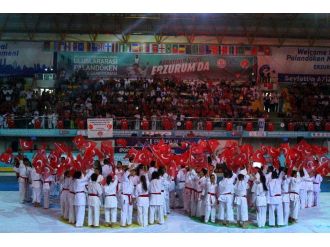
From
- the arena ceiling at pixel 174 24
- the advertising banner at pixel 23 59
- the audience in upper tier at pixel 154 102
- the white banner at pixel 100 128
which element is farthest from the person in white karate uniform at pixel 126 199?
the advertising banner at pixel 23 59

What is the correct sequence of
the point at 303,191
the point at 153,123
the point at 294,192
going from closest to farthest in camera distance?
1. the point at 294,192
2. the point at 303,191
3. the point at 153,123

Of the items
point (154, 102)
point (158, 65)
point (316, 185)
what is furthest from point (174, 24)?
point (316, 185)

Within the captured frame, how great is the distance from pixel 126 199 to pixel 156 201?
0.74 m

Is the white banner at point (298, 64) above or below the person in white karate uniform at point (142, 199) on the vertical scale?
above

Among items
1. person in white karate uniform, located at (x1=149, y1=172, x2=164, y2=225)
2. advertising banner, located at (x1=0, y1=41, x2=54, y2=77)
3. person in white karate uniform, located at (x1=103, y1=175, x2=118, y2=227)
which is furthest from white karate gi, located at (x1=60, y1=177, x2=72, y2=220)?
advertising banner, located at (x1=0, y1=41, x2=54, y2=77)

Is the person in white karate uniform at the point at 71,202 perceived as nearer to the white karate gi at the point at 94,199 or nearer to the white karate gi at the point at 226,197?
the white karate gi at the point at 94,199

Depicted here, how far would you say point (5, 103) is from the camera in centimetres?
2377

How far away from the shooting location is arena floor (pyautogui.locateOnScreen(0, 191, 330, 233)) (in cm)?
1136

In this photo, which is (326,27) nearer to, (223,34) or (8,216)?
(223,34)

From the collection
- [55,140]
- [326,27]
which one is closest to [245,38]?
[326,27]

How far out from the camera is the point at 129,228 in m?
11.5

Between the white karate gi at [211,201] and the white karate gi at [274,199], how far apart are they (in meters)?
1.34

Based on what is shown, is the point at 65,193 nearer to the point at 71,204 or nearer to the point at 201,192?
the point at 71,204

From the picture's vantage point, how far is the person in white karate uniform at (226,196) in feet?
37.5
